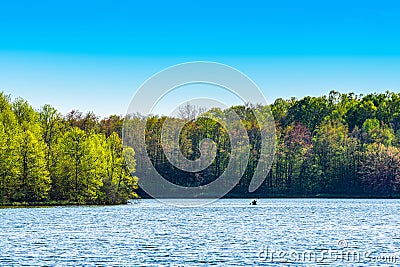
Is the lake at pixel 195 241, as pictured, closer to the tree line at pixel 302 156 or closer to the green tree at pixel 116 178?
the green tree at pixel 116 178

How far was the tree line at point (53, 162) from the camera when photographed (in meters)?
89.5

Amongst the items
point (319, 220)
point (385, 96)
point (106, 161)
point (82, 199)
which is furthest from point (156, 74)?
point (385, 96)

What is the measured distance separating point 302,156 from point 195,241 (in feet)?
345

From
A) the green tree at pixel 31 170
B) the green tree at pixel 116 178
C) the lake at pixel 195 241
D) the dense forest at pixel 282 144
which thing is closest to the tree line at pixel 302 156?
the dense forest at pixel 282 144

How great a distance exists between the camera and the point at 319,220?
7256 cm

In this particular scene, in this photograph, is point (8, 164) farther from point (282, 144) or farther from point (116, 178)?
point (282, 144)

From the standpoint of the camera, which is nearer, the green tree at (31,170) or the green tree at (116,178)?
the green tree at (31,170)

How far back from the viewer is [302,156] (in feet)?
500

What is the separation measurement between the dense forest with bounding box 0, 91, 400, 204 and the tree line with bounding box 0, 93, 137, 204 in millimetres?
188

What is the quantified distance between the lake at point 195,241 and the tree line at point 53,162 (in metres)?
15.7

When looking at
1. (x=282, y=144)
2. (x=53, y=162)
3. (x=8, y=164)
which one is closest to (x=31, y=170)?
(x=8, y=164)

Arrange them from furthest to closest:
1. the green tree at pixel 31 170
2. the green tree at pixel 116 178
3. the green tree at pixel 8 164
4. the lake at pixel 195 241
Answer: the green tree at pixel 116 178, the green tree at pixel 31 170, the green tree at pixel 8 164, the lake at pixel 195 241

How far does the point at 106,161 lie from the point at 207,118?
51.7 m

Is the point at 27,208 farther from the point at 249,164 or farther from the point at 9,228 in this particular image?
the point at 249,164
